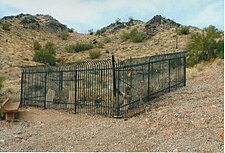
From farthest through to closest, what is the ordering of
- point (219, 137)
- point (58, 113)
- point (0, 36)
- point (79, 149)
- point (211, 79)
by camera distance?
point (0, 36) → point (211, 79) → point (58, 113) → point (79, 149) → point (219, 137)

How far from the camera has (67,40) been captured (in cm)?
4991

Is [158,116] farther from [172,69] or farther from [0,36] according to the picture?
[0,36]

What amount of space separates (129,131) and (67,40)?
141ft

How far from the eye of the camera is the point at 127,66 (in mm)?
11156

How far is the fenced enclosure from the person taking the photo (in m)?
11.3

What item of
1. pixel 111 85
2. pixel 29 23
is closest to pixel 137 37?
pixel 29 23

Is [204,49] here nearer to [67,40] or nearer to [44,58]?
[44,58]

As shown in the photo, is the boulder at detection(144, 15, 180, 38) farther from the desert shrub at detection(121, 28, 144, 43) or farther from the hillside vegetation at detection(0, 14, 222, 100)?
the desert shrub at detection(121, 28, 144, 43)

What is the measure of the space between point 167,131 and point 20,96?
30.8 feet

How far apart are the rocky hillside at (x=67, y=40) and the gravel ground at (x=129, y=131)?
40.0 ft

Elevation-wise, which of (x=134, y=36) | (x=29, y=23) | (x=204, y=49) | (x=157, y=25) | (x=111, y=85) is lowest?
(x=111, y=85)

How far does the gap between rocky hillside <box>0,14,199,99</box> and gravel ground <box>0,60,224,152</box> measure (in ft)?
40.0

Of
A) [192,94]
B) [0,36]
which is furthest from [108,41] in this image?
[192,94]

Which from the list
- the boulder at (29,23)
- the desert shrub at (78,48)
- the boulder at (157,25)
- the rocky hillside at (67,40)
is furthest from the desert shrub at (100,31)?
the desert shrub at (78,48)
